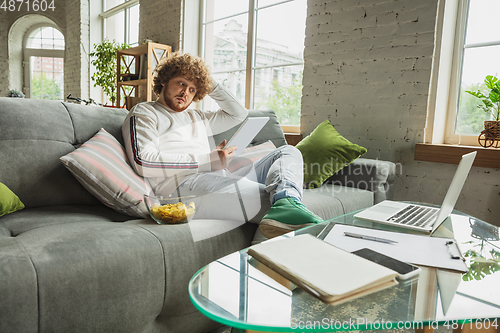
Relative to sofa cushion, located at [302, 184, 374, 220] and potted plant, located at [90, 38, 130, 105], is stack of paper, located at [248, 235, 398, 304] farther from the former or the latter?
potted plant, located at [90, 38, 130, 105]

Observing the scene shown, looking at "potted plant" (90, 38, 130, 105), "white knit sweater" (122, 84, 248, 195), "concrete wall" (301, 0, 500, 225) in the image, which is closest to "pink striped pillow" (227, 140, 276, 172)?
"white knit sweater" (122, 84, 248, 195)

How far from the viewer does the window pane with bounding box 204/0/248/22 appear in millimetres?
3848

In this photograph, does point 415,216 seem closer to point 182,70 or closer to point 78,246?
point 78,246

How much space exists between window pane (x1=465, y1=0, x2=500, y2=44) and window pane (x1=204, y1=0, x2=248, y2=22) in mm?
2261

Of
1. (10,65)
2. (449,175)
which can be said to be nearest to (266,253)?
(449,175)

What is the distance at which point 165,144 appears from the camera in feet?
5.28

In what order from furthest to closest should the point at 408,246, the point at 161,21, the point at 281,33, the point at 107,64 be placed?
the point at 107,64 → the point at 161,21 → the point at 281,33 → the point at 408,246

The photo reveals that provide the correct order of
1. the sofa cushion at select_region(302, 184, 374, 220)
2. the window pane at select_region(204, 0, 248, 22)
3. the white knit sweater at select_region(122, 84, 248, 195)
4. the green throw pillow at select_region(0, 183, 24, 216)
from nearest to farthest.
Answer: the green throw pillow at select_region(0, 183, 24, 216) < the white knit sweater at select_region(122, 84, 248, 195) < the sofa cushion at select_region(302, 184, 374, 220) < the window pane at select_region(204, 0, 248, 22)

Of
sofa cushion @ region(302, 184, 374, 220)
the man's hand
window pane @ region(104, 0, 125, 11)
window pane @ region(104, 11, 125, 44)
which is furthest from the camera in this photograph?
window pane @ region(104, 0, 125, 11)

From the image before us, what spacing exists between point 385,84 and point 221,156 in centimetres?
159

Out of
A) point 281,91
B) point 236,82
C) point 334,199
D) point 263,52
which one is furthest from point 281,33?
point 334,199

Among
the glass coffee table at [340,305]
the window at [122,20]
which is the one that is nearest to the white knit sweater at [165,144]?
the glass coffee table at [340,305]

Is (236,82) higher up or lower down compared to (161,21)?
lower down

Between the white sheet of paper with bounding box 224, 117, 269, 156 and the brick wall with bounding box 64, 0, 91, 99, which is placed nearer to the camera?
the white sheet of paper with bounding box 224, 117, 269, 156
